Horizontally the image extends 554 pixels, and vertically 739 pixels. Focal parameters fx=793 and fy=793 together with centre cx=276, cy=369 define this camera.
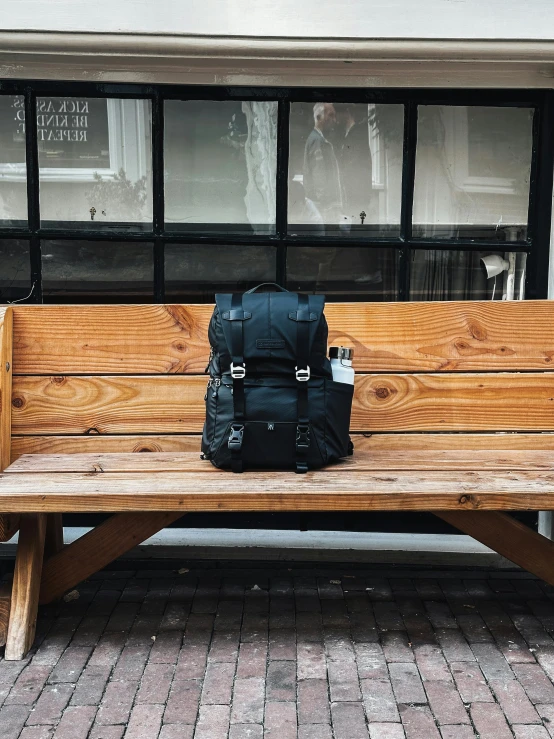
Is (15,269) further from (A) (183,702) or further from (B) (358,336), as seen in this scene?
(A) (183,702)

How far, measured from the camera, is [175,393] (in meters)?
3.25

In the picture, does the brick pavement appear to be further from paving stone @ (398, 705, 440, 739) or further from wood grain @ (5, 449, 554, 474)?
wood grain @ (5, 449, 554, 474)

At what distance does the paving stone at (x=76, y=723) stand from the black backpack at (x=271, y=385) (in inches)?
35.7

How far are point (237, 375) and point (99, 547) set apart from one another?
0.89 metres

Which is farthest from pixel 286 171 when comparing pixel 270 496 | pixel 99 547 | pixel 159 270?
pixel 99 547

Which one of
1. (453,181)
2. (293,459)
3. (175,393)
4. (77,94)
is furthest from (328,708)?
(77,94)

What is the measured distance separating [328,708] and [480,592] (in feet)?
3.77

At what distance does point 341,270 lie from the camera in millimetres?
3689

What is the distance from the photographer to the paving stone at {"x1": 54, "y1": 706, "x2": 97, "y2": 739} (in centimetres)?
236

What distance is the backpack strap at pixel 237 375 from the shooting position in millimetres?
2766

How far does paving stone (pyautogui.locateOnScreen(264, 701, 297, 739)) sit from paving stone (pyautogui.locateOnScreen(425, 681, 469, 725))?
0.45 m

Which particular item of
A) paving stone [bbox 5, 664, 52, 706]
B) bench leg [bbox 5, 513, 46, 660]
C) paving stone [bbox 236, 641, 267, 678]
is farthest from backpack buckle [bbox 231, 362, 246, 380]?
paving stone [bbox 5, 664, 52, 706]

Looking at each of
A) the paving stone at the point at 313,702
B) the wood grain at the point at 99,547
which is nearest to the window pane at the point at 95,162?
the wood grain at the point at 99,547

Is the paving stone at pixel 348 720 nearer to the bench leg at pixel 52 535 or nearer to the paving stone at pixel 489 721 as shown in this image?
the paving stone at pixel 489 721
